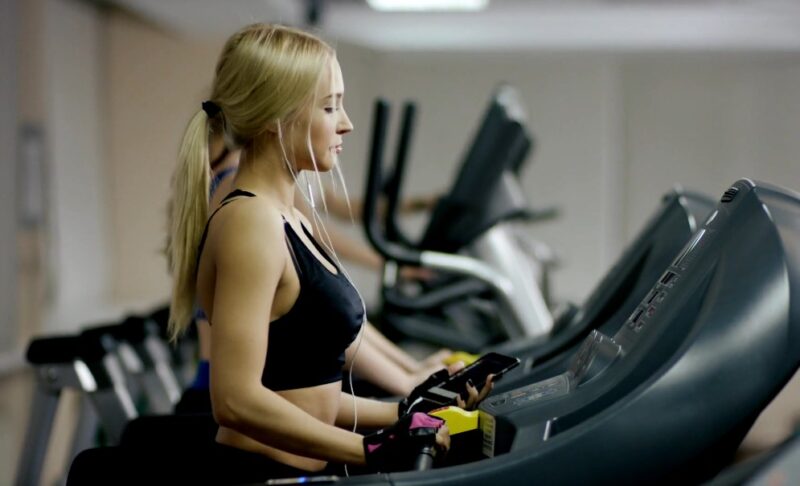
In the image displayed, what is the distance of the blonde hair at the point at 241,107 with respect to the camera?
1242 millimetres

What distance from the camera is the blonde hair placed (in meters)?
1.24

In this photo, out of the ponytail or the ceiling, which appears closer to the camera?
the ponytail

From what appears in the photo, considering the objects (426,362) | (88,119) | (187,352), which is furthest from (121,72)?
(426,362)

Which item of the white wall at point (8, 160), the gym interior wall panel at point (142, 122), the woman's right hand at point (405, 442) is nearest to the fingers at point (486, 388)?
the woman's right hand at point (405, 442)

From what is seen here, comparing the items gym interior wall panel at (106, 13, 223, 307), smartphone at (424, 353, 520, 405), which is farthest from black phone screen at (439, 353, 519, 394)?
gym interior wall panel at (106, 13, 223, 307)

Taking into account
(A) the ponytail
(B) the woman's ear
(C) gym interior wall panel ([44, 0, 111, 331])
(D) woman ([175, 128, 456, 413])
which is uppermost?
(B) the woman's ear

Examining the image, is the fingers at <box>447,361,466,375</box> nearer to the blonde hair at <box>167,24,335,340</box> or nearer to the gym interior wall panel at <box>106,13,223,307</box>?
the blonde hair at <box>167,24,335,340</box>

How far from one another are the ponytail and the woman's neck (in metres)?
0.06

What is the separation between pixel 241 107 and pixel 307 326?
0.86 feet

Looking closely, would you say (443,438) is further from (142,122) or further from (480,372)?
(142,122)

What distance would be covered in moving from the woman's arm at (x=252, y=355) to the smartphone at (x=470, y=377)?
146 millimetres

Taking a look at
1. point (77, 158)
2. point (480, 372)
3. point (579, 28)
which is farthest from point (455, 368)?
point (579, 28)

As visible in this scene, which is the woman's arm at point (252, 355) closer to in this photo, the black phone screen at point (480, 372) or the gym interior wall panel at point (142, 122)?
the black phone screen at point (480, 372)

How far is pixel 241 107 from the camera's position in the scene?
1.27 metres
